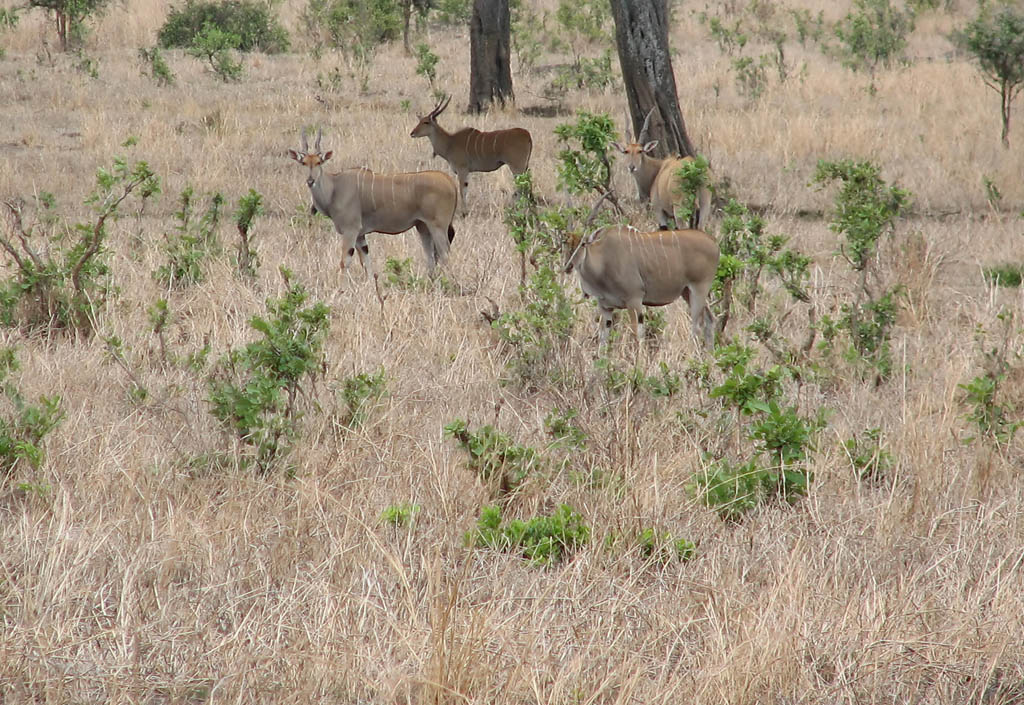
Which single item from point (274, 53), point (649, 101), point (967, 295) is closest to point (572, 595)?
point (967, 295)

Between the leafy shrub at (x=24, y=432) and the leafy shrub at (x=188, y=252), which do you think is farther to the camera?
the leafy shrub at (x=188, y=252)

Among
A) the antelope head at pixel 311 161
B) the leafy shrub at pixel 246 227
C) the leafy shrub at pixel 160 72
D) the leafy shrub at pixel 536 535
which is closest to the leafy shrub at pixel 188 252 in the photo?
the leafy shrub at pixel 246 227

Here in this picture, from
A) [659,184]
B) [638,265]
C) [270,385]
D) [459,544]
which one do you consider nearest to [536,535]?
[459,544]

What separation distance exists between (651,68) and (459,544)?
25.7 ft

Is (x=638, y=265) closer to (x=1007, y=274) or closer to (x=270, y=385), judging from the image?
(x=270, y=385)

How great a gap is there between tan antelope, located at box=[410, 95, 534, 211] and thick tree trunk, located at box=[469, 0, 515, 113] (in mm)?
3772

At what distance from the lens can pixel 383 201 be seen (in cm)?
866

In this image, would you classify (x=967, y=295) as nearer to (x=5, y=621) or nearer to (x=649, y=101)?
(x=649, y=101)

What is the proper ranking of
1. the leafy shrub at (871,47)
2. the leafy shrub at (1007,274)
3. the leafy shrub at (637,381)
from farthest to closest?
the leafy shrub at (871,47) → the leafy shrub at (1007,274) → the leafy shrub at (637,381)

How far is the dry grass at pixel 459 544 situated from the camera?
312 centimetres

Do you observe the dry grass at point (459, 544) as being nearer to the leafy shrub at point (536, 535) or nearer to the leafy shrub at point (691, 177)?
the leafy shrub at point (536, 535)

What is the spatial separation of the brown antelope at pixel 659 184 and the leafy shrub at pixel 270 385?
4270mm

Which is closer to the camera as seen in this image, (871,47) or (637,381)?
(637,381)

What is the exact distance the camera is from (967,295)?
793cm
